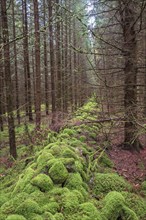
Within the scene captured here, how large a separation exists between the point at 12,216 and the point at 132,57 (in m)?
5.84

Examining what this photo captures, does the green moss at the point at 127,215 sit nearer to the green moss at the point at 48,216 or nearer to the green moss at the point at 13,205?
the green moss at the point at 48,216

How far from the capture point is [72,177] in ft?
12.0

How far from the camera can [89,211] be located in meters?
2.96

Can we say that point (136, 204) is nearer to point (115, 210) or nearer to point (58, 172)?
point (115, 210)

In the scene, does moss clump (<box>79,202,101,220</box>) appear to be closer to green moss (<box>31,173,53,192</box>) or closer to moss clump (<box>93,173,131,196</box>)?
green moss (<box>31,173,53,192</box>)

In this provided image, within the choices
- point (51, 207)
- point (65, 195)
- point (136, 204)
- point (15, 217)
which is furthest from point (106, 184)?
point (15, 217)

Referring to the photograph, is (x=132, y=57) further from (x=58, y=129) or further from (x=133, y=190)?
(x=133, y=190)

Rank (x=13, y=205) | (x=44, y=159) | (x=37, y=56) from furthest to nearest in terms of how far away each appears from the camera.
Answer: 1. (x=37, y=56)
2. (x=44, y=159)
3. (x=13, y=205)

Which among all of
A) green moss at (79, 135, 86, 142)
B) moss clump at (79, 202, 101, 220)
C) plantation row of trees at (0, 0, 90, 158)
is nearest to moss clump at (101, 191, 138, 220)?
moss clump at (79, 202, 101, 220)

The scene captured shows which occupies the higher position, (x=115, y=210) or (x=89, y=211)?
(x=89, y=211)

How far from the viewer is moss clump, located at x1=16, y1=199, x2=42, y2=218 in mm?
2725

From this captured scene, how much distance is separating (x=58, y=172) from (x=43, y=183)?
0.33 metres

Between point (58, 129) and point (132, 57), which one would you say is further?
point (58, 129)

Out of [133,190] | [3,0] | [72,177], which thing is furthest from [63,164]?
[3,0]
